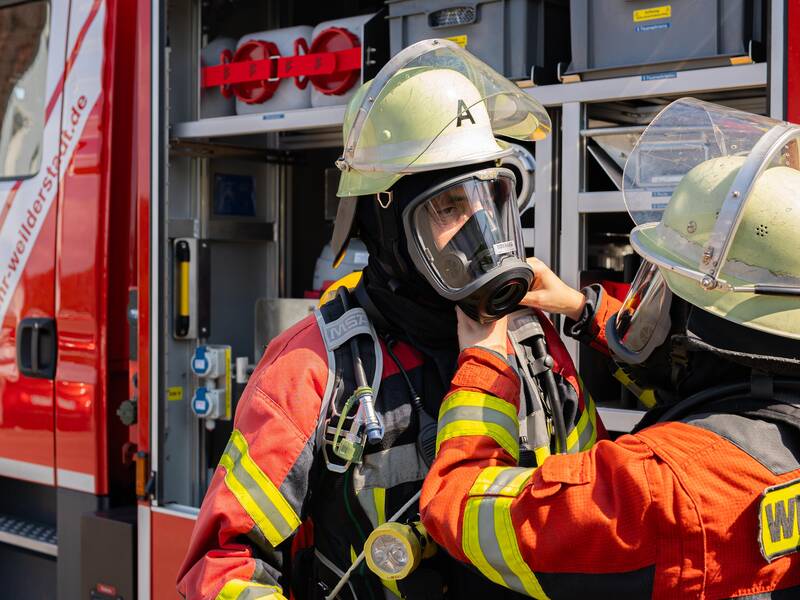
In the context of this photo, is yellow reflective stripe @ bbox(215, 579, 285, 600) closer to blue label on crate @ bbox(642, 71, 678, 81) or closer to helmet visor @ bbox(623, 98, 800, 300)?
helmet visor @ bbox(623, 98, 800, 300)

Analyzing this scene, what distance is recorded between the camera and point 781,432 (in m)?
1.47

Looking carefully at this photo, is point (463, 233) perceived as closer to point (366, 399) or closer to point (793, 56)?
point (366, 399)

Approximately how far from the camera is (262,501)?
1751mm

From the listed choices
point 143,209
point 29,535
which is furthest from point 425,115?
point 29,535

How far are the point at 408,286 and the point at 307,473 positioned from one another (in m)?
0.40

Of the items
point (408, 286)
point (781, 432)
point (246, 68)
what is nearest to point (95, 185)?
point (246, 68)

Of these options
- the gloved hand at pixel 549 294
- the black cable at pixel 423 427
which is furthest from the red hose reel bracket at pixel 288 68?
the black cable at pixel 423 427

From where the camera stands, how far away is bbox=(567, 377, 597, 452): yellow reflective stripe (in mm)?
2053

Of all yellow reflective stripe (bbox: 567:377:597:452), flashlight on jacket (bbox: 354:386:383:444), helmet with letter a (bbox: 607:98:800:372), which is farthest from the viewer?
yellow reflective stripe (bbox: 567:377:597:452)

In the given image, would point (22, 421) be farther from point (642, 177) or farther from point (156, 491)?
point (642, 177)

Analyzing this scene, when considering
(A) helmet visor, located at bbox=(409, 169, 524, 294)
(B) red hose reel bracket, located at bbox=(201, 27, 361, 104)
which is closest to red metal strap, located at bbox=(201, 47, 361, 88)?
(B) red hose reel bracket, located at bbox=(201, 27, 361, 104)

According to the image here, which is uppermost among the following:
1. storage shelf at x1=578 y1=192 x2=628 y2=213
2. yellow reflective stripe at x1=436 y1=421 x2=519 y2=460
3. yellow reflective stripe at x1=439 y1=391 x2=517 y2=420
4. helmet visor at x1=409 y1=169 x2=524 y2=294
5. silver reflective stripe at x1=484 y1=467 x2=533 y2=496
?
storage shelf at x1=578 y1=192 x2=628 y2=213

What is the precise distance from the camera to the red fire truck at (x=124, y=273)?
3.37 metres

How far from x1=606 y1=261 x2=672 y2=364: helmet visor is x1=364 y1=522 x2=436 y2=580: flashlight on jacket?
0.48 metres
